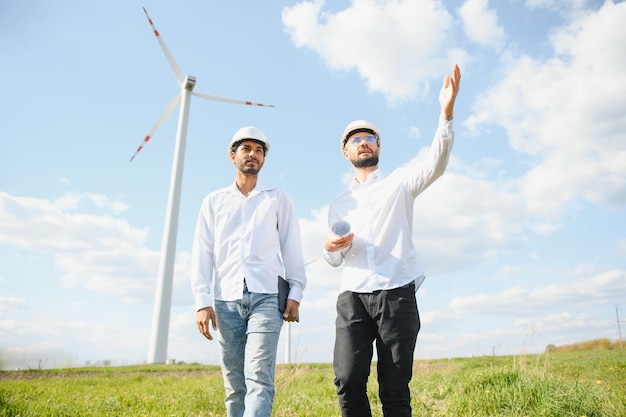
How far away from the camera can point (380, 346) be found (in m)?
3.50

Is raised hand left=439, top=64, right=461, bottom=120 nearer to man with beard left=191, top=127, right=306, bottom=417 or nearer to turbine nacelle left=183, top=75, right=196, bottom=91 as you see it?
man with beard left=191, top=127, right=306, bottom=417

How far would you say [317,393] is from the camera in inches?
307

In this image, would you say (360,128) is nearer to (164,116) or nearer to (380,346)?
(380,346)

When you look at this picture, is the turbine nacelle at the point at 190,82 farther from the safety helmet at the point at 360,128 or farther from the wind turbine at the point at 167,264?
the safety helmet at the point at 360,128

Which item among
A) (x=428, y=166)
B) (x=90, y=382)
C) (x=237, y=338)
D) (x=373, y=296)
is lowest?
(x=90, y=382)

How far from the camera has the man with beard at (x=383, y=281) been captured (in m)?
3.39

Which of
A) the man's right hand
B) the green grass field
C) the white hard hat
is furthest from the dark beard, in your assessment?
the green grass field

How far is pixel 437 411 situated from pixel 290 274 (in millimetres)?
3208

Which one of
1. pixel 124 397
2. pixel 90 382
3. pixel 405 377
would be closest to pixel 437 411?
pixel 405 377

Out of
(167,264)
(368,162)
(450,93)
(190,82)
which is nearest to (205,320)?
(368,162)

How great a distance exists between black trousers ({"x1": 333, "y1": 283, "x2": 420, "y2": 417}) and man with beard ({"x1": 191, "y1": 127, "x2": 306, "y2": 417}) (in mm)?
495

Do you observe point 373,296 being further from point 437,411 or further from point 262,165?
point 437,411

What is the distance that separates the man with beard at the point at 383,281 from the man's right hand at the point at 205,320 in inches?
37.6

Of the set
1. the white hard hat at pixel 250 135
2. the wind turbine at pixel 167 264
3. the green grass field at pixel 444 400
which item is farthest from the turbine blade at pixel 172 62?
the white hard hat at pixel 250 135
